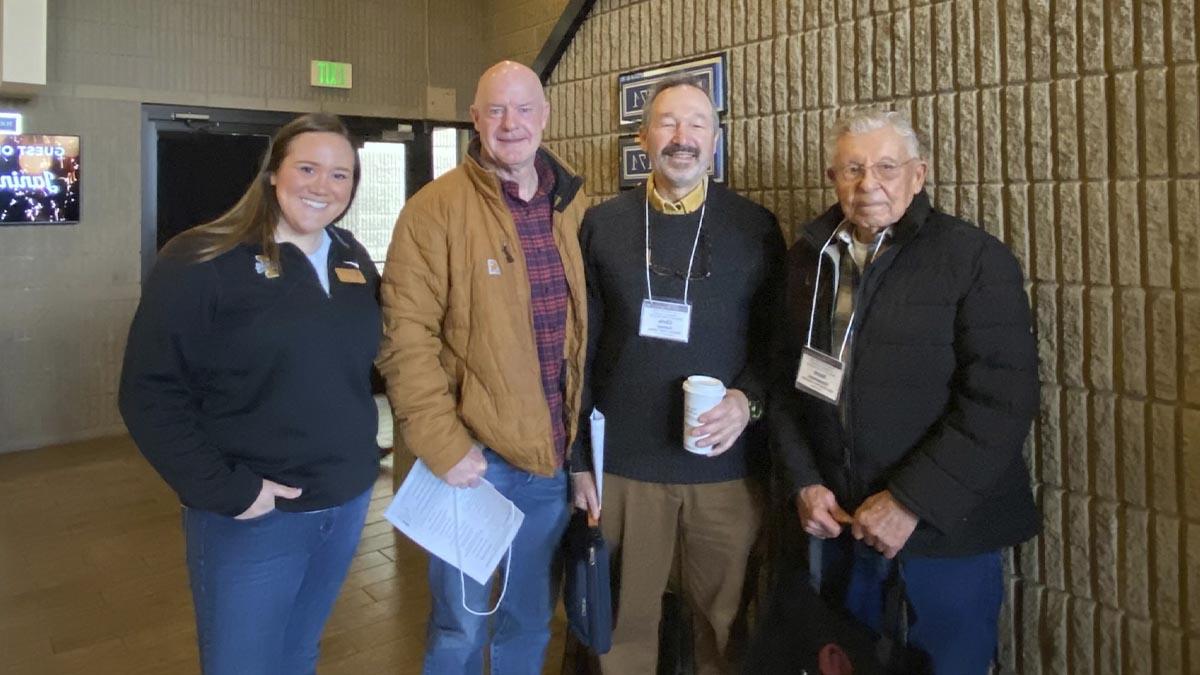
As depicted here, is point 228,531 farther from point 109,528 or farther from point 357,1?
point 357,1

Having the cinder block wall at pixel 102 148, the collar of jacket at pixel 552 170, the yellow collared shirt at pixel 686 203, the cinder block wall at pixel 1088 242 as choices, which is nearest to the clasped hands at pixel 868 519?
the cinder block wall at pixel 1088 242

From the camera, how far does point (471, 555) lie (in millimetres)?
1757

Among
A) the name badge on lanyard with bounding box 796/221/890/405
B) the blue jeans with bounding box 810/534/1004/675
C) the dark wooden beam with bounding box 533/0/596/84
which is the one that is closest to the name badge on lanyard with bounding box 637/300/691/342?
the name badge on lanyard with bounding box 796/221/890/405

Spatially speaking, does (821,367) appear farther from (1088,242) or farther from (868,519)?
(1088,242)

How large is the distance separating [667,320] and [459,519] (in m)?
0.64

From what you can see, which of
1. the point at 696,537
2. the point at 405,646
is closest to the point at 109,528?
the point at 405,646

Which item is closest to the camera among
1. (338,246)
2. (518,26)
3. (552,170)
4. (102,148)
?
(338,246)

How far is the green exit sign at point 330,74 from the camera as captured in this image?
6.07m

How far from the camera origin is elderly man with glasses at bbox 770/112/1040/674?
1466mm

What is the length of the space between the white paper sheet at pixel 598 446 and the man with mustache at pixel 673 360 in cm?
3

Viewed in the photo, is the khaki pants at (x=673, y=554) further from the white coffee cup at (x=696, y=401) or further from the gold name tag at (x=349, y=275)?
Result: the gold name tag at (x=349, y=275)

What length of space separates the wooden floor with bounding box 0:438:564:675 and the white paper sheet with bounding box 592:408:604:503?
89 cm

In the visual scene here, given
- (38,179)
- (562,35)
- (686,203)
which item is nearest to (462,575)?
(686,203)

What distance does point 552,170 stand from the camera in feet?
6.20
